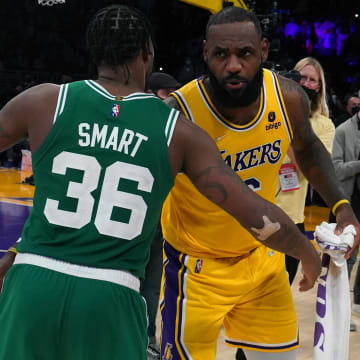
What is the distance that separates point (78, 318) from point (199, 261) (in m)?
1.02

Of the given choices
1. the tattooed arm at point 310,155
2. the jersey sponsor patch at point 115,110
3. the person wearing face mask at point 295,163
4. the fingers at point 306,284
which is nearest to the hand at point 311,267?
the fingers at point 306,284

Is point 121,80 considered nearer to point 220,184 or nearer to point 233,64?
point 220,184

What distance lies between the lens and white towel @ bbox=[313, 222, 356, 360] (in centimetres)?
295

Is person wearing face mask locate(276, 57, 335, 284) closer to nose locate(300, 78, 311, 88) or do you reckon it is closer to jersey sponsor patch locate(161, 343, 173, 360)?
nose locate(300, 78, 311, 88)

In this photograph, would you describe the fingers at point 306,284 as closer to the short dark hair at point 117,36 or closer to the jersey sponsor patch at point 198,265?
the jersey sponsor patch at point 198,265

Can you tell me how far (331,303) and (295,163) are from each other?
1.28 meters

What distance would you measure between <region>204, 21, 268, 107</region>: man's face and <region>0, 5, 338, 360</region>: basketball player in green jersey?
691mm

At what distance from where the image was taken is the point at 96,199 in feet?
6.47

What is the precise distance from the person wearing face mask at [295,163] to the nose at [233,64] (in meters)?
1.55

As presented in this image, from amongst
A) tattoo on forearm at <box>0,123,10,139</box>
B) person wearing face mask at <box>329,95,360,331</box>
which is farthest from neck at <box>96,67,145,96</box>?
person wearing face mask at <box>329,95,360,331</box>

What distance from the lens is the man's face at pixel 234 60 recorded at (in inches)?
105

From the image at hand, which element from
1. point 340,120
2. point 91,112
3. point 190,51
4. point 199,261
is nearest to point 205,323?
point 199,261

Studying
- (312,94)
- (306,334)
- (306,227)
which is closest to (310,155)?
(312,94)

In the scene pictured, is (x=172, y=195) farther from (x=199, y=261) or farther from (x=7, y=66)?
(x=7, y=66)
